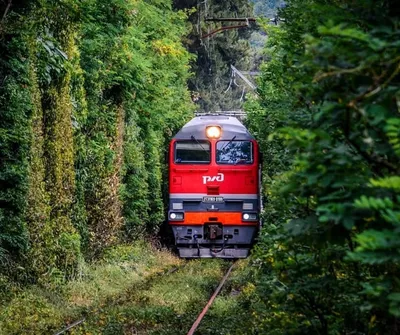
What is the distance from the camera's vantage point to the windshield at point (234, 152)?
62.8 ft

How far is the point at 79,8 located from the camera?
41.8ft

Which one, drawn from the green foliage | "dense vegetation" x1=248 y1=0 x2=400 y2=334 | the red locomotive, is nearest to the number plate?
the red locomotive

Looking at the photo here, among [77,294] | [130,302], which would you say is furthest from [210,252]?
[130,302]

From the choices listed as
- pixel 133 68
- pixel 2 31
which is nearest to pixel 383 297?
pixel 2 31

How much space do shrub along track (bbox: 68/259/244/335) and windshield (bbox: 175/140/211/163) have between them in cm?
282

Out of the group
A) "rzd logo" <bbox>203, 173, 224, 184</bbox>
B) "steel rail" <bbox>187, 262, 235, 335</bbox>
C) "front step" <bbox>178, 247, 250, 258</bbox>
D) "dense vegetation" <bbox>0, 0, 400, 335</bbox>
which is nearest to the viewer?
"dense vegetation" <bbox>0, 0, 400, 335</bbox>

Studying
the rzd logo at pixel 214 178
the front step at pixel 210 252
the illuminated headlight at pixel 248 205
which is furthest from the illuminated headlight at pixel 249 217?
the rzd logo at pixel 214 178

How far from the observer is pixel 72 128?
1543 centimetres

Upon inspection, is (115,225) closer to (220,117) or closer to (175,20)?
(220,117)

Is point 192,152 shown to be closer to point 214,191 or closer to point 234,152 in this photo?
point 234,152

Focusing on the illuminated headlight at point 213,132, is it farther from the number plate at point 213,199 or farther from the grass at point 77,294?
the grass at point 77,294

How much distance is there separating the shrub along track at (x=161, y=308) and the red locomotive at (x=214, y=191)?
0.99m

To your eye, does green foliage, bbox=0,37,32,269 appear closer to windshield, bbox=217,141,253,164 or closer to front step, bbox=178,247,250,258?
front step, bbox=178,247,250,258

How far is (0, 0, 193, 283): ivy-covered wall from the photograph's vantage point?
11992mm
